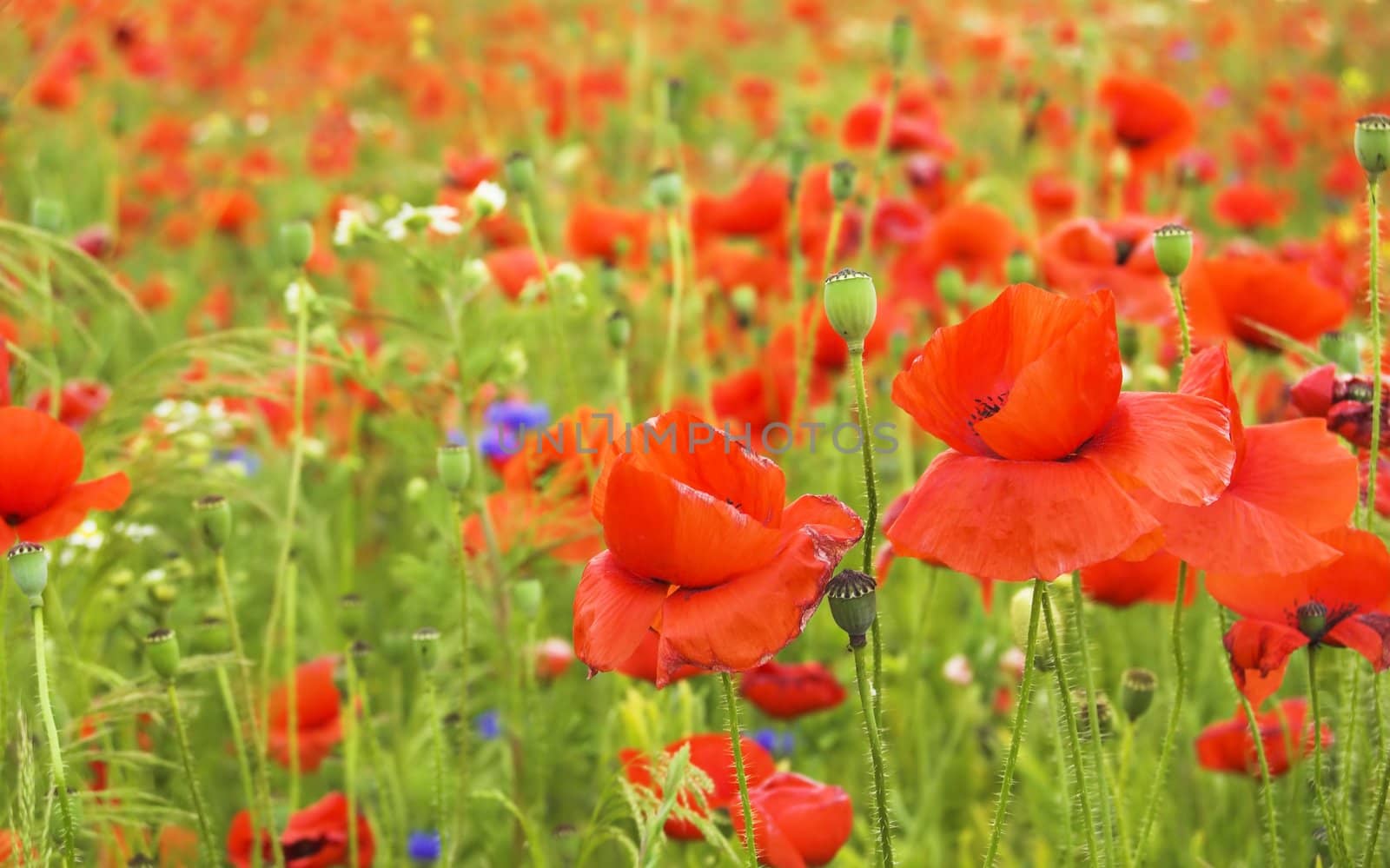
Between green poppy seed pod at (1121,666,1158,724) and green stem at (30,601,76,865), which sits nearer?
green stem at (30,601,76,865)

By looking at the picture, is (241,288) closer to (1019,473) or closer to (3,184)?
(3,184)

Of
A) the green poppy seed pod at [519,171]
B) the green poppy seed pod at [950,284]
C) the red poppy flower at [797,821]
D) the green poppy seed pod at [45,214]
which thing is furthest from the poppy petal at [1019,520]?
the green poppy seed pod at [45,214]

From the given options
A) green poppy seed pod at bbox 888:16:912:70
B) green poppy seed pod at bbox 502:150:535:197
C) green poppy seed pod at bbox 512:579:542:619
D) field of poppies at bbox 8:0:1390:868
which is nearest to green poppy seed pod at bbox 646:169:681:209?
field of poppies at bbox 8:0:1390:868

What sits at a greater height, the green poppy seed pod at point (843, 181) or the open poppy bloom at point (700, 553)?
the green poppy seed pod at point (843, 181)

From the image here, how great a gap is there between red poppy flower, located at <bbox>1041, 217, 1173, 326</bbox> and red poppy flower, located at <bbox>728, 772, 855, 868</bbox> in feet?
2.76

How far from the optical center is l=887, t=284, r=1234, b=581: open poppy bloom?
→ 2.59ft

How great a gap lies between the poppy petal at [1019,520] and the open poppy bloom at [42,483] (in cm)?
66

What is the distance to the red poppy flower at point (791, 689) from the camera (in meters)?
1.50

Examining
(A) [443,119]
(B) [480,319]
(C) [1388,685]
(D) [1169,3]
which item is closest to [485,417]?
(B) [480,319]

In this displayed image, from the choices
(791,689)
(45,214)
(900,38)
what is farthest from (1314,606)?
(45,214)

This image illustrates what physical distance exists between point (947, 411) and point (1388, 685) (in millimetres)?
628

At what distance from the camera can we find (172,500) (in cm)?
234

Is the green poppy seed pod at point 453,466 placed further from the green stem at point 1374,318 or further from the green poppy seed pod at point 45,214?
the green poppy seed pod at point 45,214

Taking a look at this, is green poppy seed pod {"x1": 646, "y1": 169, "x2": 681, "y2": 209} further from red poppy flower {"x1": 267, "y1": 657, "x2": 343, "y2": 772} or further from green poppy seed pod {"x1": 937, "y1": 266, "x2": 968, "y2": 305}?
red poppy flower {"x1": 267, "y1": 657, "x2": 343, "y2": 772}
